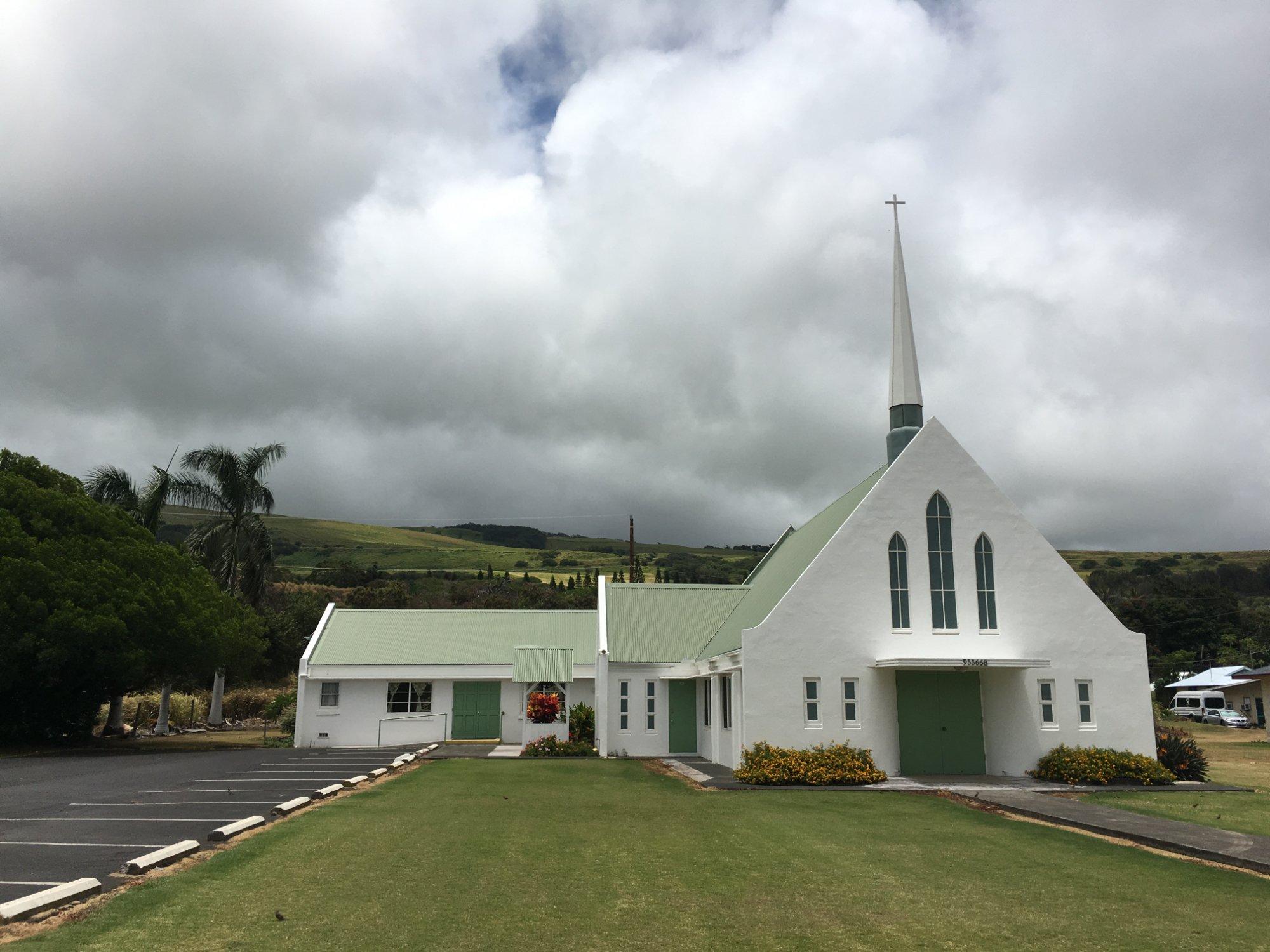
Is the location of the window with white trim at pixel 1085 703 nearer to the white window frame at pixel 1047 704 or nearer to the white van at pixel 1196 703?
the white window frame at pixel 1047 704

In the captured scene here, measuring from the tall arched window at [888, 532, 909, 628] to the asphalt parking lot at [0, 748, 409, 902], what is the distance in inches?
526

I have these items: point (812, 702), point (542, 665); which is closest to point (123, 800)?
point (812, 702)

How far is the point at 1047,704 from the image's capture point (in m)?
22.5

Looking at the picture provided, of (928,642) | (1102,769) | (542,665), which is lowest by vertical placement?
(1102,769)

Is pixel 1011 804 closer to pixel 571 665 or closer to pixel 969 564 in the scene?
pixel 969 564

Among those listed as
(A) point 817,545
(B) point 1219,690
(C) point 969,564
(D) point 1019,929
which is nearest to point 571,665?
(A) point 817,545

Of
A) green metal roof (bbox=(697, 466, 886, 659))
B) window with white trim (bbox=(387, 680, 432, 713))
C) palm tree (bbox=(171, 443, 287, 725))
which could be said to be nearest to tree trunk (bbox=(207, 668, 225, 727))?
palm tree (bbox=(171, 443, 287, 725))

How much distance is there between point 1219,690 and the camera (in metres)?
59.6

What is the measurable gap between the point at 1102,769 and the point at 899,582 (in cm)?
591

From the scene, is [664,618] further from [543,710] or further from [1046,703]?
[1046,703]

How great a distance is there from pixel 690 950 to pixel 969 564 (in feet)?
57.9

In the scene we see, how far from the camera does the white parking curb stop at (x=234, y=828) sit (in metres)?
12.1

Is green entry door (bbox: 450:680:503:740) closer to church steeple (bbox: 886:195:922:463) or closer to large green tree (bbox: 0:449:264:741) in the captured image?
large green tree (bbox: 0:449:264:741)

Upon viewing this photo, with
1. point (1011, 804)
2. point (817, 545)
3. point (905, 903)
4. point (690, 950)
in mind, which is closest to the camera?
point (690, 950)
